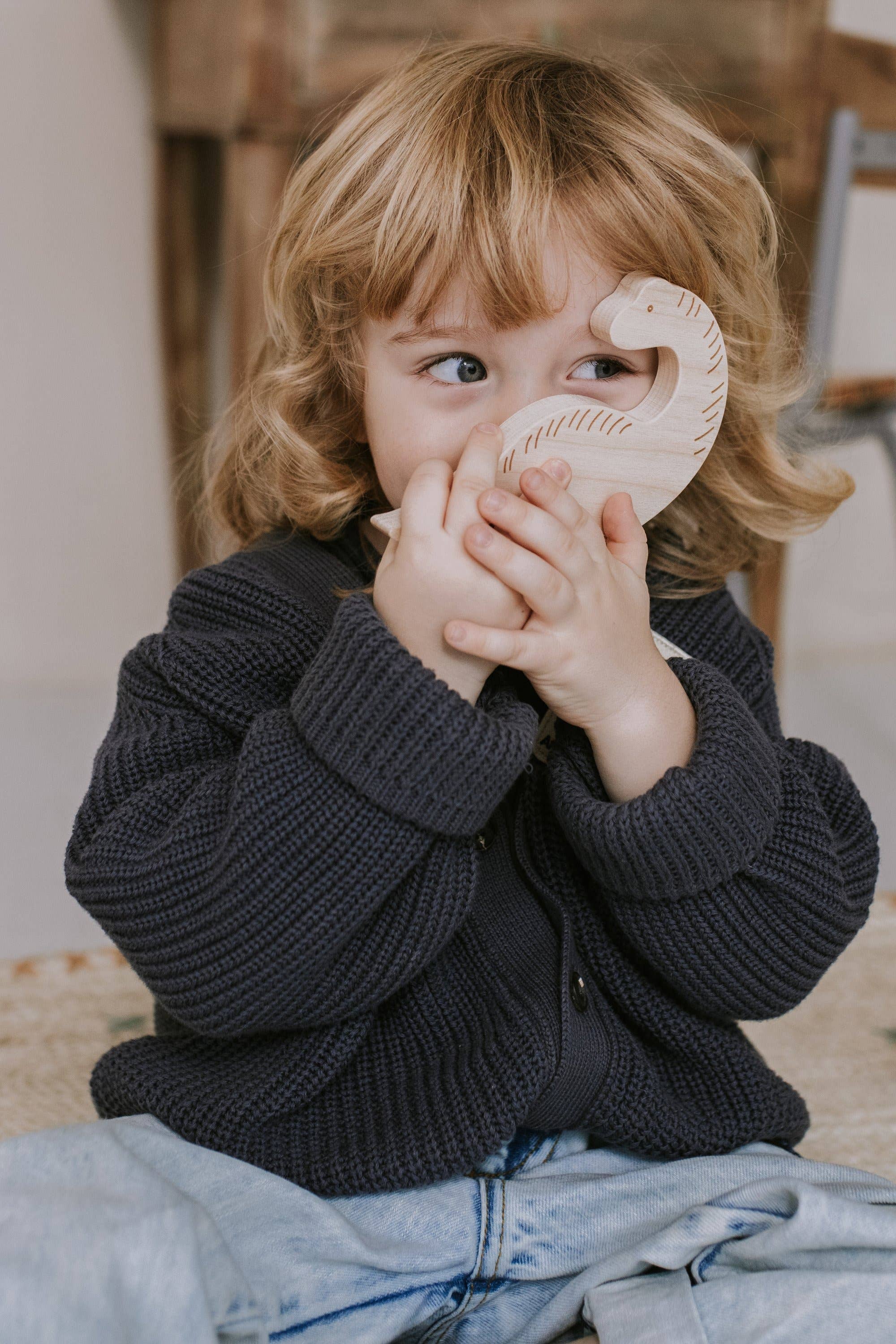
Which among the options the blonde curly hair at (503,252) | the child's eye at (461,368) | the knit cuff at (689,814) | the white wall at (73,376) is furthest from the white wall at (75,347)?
the knit cuff at (689,814)

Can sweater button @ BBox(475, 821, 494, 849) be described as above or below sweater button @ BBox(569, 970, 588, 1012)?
above

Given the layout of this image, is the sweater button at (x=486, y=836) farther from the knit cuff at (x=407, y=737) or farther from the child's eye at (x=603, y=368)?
the child's eye at (x=603, y=368)

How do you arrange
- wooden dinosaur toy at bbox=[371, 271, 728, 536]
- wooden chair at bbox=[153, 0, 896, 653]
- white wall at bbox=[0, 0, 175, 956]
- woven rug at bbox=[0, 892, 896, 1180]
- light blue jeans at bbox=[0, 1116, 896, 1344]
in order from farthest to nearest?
white wall at bbox=[0, 0, 175, 956] < wooden chair at bbox=[153, 0, 896, 653] < woven rug at bbox=[0, 892, 896, 1180] < wooden dinosaur toy at bbox=[371, 271, 728, 536] < light blue jeans at bbox=[0, 1116, 896, 1344]

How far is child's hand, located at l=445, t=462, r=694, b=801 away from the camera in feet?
1.71

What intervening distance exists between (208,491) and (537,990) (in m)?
0.43

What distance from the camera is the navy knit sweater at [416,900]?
0.53m

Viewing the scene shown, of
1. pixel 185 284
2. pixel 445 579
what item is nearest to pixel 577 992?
pixel 445 579

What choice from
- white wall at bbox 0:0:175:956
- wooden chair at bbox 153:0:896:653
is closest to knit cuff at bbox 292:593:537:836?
wooden chair at bbox 153:0:896:653

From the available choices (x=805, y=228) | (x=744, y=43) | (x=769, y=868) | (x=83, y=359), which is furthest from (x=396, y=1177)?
(x=83, y=359)

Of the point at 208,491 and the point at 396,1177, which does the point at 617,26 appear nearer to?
the point at 208,491

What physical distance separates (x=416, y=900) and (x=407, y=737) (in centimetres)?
9

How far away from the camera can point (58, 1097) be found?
0.82m

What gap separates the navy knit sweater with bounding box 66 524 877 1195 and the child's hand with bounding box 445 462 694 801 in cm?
2

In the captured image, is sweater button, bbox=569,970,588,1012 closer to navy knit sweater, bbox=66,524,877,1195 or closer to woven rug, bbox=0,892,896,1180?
navy knit sweater, bbox=66,524,877,1195
